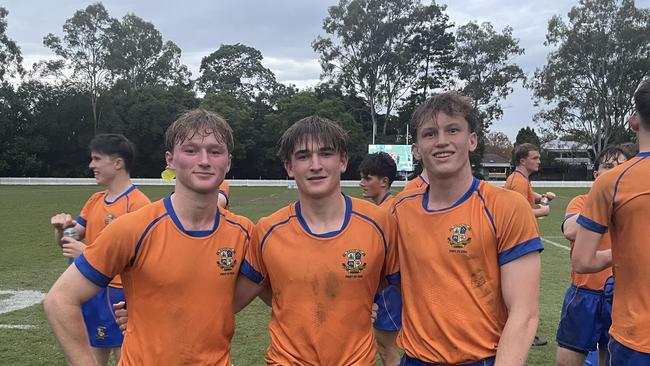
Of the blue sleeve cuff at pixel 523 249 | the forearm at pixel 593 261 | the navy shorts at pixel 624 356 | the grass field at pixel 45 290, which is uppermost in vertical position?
the blue sleeve cuff at pixel 523 249

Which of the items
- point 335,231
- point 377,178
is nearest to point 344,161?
point 335,231

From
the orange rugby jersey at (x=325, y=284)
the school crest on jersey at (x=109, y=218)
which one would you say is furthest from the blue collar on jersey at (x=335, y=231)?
the school crest on jersey at (x=109, y=218)

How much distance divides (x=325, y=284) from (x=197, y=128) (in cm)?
104

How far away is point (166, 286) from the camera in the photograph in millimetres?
2510

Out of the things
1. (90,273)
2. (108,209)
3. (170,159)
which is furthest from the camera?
(108,209)

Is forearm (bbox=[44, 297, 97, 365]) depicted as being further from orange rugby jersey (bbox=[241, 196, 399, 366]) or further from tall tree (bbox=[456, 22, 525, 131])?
tall tree (bbox=[456, 22, 525, 131])

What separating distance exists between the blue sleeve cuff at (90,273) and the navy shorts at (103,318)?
6.59 feet

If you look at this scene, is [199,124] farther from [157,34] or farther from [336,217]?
[157,34]

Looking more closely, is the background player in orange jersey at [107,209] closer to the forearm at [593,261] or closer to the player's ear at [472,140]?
the player's ear at [472,140]

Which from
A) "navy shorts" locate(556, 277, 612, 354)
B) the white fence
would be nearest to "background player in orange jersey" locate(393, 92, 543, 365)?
"navy shorts" locate(556, 277, 612, 354)

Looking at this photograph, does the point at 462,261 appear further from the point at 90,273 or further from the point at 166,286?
the point at 90,273

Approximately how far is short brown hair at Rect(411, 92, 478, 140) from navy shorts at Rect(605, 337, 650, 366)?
1.40 m

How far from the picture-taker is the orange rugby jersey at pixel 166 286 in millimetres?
2496

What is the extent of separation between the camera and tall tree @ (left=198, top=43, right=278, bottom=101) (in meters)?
69.9
